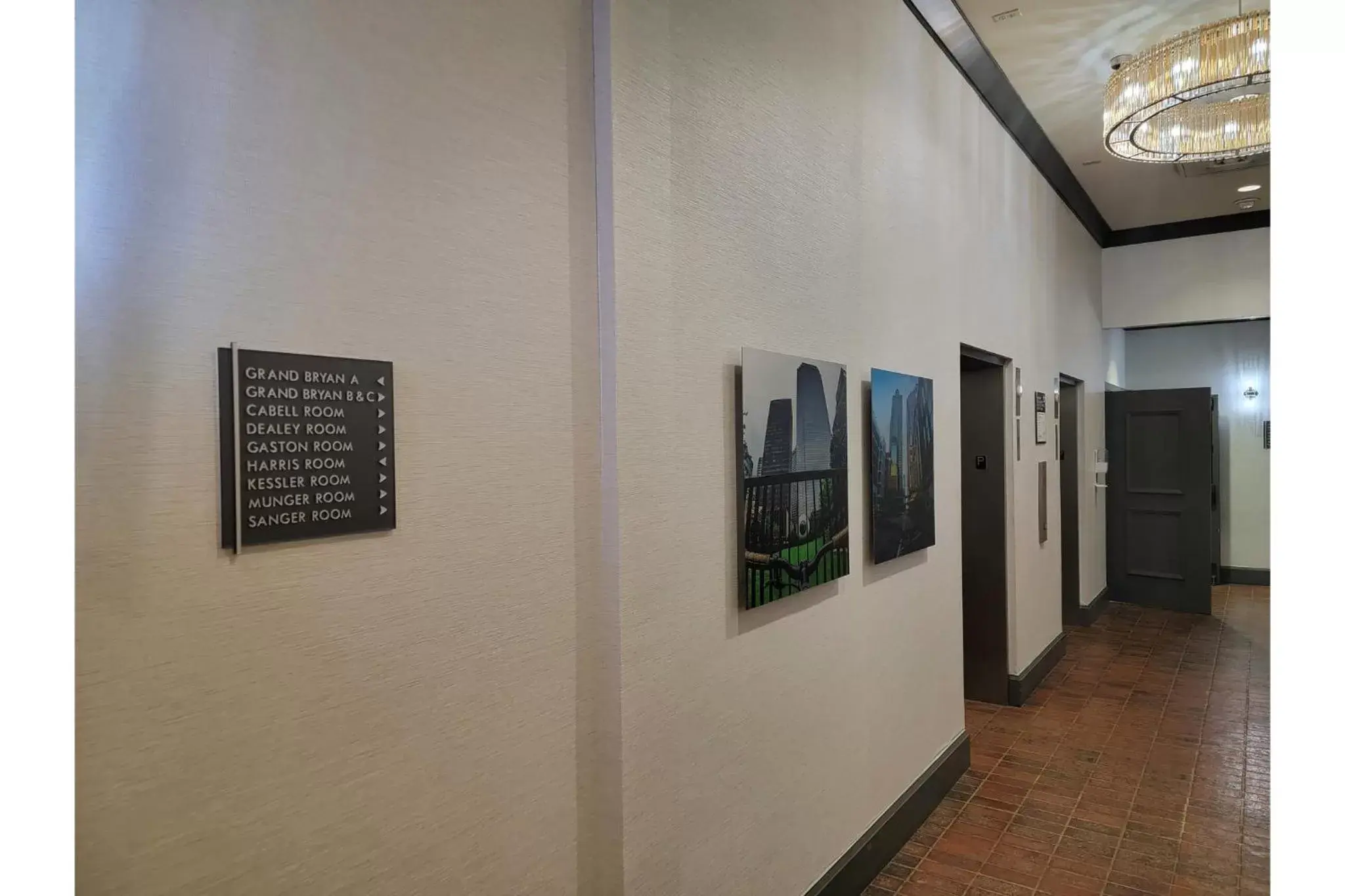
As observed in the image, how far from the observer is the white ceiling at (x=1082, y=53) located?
399 centimetres

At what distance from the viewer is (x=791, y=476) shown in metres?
2.57

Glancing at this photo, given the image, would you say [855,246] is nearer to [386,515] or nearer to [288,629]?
[386,515]

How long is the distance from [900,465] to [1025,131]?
3.18m

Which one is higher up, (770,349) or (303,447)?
(770,349)

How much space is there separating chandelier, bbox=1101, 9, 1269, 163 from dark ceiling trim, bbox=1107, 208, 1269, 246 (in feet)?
11.8

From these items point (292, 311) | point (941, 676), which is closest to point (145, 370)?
point (292, 311)

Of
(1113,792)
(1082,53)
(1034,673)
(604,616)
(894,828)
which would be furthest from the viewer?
(1034,673)

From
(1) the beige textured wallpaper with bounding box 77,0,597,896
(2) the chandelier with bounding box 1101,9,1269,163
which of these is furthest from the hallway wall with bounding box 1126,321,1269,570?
(1) the beige textured wallpaper with bounding box 77,0,597,896

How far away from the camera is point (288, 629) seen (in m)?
1.36

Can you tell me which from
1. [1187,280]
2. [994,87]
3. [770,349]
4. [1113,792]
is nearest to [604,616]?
[770,349]

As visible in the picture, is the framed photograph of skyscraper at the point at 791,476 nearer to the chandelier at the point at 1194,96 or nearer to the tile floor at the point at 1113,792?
the tile floor at the point at 1113,792

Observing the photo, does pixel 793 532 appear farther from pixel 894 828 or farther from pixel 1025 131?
pixel 1025 131

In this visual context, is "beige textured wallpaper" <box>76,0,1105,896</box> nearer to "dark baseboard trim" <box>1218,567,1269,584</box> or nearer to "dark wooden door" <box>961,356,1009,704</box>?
"dark wooden door" <box>961,356,1009,704</box>
